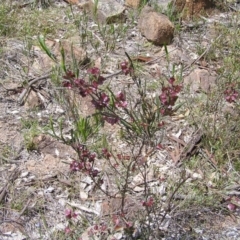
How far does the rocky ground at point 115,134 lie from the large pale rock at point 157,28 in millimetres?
A: 32

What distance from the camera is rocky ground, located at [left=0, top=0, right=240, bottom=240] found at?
276 cm

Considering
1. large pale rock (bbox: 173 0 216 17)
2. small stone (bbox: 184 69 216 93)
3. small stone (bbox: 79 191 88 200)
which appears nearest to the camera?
small stone (bbox: 79 191 88 200)

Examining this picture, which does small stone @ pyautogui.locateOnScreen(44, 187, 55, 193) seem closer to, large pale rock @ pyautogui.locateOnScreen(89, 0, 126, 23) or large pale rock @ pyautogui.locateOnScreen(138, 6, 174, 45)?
large pale rock @ pyautogui.locateOnScreen(138, 6, 174, 45)

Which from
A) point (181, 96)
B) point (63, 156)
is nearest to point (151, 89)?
point (181, 96)

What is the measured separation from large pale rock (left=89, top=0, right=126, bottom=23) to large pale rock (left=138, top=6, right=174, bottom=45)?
230 mm

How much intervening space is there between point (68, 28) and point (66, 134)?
1267mm

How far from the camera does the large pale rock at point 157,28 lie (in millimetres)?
4055

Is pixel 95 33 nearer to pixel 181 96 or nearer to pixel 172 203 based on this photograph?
pixel 181 96

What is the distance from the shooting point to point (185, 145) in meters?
3.18

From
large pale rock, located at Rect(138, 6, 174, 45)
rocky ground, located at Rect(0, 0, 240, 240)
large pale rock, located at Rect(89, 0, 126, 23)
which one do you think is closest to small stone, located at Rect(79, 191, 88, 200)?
rocky ground, located at Rect(0, 0, 240, 240)

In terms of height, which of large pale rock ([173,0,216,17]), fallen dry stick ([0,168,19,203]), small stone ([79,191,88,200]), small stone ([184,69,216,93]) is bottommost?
small stone ([79,191,88,200])

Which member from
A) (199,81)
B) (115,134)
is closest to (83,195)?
(115,134)

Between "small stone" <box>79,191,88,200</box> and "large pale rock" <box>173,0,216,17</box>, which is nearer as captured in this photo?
"small stone" <box>79,191,88,200</box>

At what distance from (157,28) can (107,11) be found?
0.50 meters
